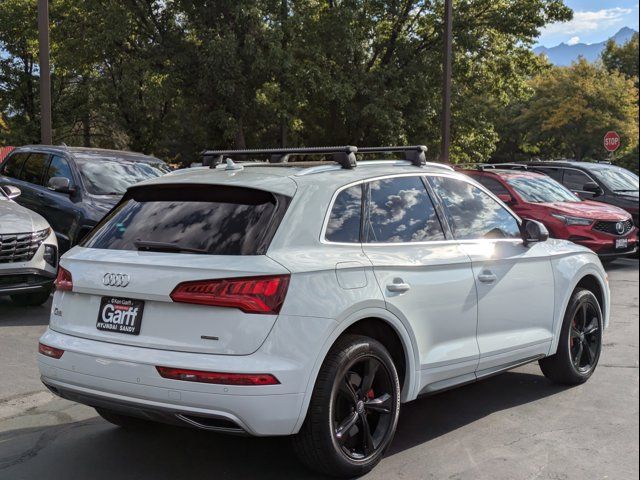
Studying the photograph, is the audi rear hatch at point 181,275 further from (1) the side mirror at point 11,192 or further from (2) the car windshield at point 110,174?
(2) the car windshield at point 110,174

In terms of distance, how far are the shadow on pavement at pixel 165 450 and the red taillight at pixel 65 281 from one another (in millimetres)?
969

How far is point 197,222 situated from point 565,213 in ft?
29.0

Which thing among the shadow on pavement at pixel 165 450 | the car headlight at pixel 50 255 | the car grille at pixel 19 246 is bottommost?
the shadow on pavement at pixel 165 450

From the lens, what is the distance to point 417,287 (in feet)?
13.4

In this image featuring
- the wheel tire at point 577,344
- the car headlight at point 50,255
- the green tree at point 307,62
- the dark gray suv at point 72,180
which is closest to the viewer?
the wheel tire at point 577,344

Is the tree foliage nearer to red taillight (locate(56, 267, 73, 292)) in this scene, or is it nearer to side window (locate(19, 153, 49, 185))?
side window (locate(19, 153, 49, 185))

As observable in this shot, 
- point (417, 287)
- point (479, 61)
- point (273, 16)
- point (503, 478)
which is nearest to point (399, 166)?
point (417, 287)

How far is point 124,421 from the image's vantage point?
14.7 ft

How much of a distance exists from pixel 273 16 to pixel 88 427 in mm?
18656

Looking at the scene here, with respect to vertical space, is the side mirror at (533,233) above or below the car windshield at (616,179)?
above

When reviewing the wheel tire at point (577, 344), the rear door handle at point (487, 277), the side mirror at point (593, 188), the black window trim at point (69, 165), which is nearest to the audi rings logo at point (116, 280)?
the rear door handle at point (487, 277)

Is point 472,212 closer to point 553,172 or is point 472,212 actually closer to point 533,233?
point 533,233

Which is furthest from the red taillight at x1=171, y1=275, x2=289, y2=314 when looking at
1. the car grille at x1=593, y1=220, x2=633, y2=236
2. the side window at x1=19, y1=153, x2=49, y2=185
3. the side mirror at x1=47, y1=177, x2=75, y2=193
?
the car grille at x1=593, y1=220, x2=633, y2=236

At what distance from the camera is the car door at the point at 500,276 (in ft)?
15.2
